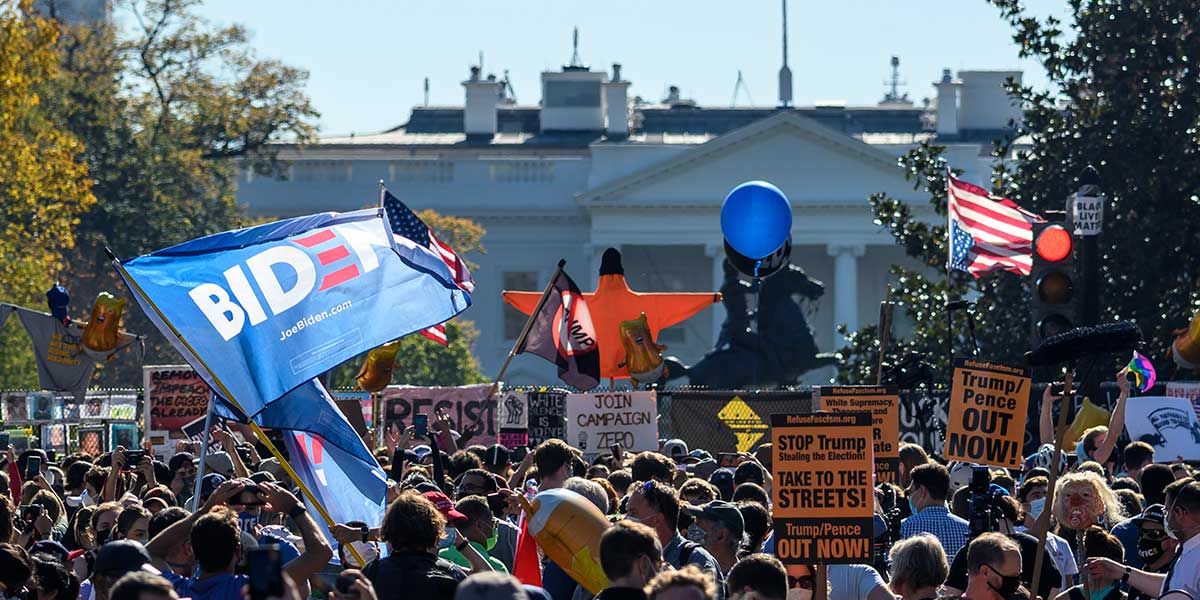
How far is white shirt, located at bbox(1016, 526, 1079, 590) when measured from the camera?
30.1 ft

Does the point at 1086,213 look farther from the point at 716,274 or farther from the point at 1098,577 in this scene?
the point at 716,274

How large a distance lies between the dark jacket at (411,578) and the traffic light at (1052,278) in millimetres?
9035

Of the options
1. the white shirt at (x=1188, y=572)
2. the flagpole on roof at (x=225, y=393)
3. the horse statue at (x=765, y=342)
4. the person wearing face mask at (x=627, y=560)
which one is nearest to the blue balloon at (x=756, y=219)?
the horse statue at (x=765, y=342)

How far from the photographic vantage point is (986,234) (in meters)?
20.2

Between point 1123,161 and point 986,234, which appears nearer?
point 986,234

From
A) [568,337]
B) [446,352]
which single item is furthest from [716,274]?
[568,337]

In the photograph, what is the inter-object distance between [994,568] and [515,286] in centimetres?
7837

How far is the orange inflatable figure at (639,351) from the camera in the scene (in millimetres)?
21094

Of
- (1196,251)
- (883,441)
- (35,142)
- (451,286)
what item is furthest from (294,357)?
(35,142)

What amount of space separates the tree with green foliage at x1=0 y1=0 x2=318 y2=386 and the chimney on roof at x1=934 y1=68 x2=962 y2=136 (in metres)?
35.6

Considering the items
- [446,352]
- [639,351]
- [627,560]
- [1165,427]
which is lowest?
[446,352]

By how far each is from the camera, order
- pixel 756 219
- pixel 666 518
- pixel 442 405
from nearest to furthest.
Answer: pixel 666 518 → pixel 756 219 → pixel 442 405

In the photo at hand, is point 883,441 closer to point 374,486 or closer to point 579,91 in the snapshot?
point 374,486

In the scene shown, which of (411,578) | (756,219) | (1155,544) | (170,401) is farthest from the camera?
(756,219)
